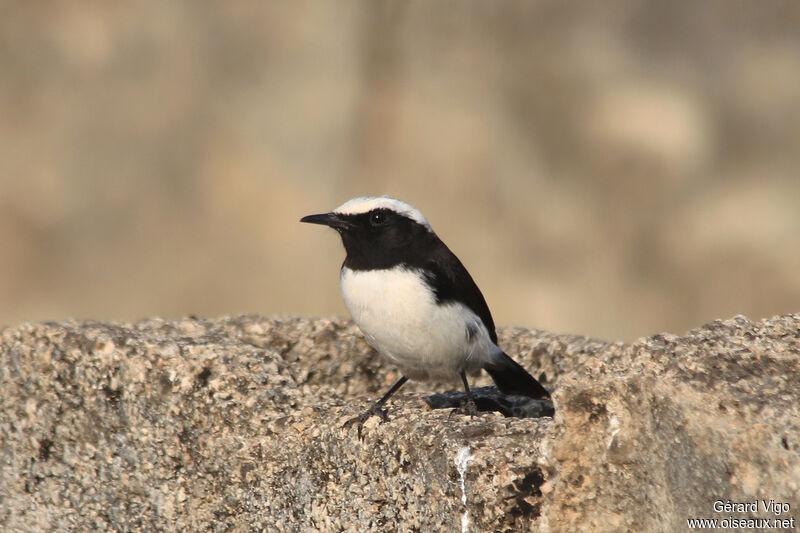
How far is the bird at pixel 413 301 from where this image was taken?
15.1 feet

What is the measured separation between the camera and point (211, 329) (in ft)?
18.4

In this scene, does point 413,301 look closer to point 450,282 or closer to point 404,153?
point 450,282

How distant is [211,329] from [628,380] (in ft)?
10.2

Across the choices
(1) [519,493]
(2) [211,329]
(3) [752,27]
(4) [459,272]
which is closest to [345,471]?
(1) [519,493]

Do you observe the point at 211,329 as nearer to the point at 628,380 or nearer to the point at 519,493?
the point at 519,493

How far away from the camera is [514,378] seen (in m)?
4.97

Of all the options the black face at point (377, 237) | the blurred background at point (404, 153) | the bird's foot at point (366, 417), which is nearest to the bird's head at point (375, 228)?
the black face at point (377, 237)

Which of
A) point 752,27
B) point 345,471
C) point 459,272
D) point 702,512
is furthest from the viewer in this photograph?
point 752,27

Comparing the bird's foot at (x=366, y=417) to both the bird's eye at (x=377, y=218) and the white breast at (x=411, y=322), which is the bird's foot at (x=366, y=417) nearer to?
the white breast at (x=411, y=322)

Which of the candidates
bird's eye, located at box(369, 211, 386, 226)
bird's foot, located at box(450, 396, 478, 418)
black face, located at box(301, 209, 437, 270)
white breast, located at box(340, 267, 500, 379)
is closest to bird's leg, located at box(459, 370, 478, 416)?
bird's foot, located at box(450, 396, 478, 418)

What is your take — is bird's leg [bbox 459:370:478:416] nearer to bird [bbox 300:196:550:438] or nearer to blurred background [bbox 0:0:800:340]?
bird [bbox 300:196:550:438]

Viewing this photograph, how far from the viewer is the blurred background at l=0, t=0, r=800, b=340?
9.05 meters

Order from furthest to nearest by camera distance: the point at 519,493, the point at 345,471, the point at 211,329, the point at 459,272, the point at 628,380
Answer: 1. the point at 211,329
2. the point at 459,272
3. the point at 345,471
4. the point at 519,493
5. the point at 628,380

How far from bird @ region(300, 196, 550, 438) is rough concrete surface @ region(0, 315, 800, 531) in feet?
0.99
